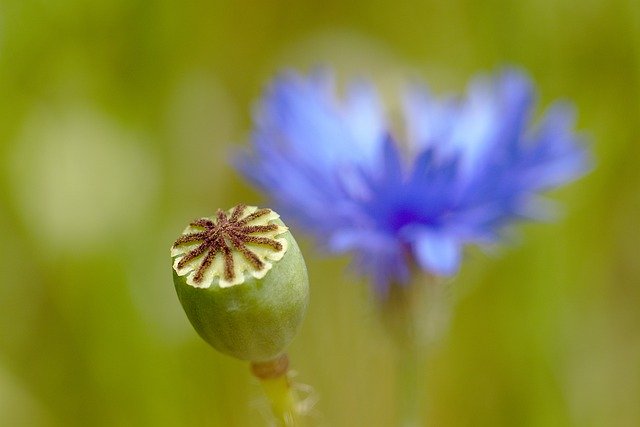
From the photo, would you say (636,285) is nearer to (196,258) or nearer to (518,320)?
(518,320)

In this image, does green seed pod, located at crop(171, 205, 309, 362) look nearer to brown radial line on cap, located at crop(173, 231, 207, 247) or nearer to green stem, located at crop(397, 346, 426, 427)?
brown radial line on cap, located at crop(173, 231, 207, 247)

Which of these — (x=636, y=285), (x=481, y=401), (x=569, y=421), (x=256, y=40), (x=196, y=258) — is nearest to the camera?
(x=196, y=258)

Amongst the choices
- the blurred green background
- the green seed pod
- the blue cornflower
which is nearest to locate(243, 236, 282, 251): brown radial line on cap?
the green seed pod

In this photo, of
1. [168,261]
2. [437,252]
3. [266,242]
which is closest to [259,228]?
[266,242]

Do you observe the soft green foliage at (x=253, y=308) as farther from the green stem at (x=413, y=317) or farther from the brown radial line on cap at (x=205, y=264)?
the green stem at (x=413, y=317)

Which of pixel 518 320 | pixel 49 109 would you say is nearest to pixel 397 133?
pixel 518 320

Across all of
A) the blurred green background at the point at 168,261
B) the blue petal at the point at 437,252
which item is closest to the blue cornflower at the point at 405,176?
the blue petal at the point at 437,252
